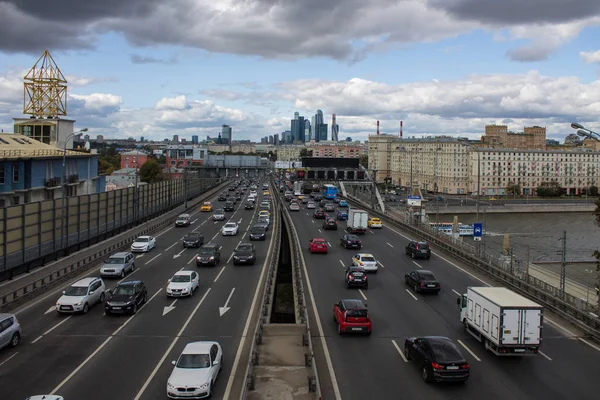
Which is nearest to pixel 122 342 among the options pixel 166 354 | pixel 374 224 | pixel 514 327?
pixel 166 354

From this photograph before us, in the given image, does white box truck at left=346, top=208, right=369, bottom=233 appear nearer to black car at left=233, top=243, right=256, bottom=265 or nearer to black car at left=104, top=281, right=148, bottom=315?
black car at left=233, top=243, right=256, bottom=265

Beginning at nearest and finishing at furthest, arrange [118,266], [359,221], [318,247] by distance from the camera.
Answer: [118,266]
[318,247]
[359,221]

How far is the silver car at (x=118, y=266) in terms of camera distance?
30.2 m

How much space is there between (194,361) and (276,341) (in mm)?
4336

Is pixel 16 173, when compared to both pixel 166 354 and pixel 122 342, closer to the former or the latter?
pixel 122 342

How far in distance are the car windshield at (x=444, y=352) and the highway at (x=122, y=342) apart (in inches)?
239

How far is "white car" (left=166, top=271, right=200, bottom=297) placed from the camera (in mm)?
25359

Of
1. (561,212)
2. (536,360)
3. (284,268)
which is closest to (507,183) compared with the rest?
(561,212)

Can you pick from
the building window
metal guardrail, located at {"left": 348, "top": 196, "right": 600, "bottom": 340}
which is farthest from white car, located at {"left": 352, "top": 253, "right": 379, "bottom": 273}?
the building window

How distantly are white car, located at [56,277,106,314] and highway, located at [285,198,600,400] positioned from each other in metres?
9.97

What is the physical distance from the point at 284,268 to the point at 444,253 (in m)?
15.7

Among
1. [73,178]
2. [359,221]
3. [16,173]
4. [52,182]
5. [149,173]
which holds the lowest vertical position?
[359,221]

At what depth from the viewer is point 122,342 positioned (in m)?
18.6

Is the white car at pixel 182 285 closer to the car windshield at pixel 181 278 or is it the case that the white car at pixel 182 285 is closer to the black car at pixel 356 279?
the car windshield at pixel 181 278
